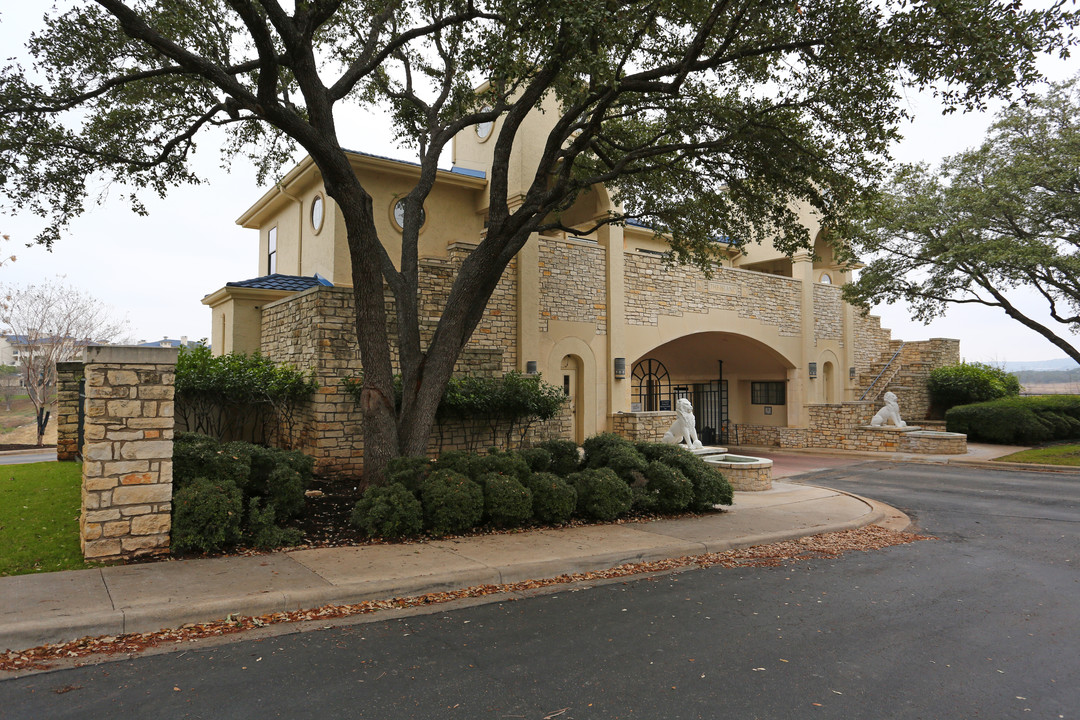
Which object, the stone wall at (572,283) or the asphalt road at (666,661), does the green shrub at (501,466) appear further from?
the stone wall at (572,283)

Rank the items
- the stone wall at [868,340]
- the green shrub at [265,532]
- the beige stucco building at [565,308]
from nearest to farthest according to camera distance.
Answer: the green shrub at [265,532]
the beige stucco building at [565,308]
the stone wall at [868,340]

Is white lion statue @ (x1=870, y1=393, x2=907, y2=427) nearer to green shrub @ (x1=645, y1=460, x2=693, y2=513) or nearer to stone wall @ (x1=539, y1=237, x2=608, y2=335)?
stone wall @ (x1=539, y1=237, x2=608, y2=335)

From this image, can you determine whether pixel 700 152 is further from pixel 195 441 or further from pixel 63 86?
pixel 63 86

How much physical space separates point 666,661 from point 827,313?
77.1ft

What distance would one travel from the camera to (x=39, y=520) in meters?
7.79

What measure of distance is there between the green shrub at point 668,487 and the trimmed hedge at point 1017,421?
18.6 meters

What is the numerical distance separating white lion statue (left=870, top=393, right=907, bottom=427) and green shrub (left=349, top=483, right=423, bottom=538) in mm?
18938

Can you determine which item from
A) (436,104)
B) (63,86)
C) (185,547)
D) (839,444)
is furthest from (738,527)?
(839,444)

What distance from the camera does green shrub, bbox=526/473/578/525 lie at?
8.80 m

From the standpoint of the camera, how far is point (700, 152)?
11.0 m

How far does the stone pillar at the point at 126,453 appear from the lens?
6.38 m

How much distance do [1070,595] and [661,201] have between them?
373 inches

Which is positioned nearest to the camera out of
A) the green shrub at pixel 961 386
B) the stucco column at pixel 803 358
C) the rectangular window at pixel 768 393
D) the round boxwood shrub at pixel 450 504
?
the round boxwood shrub at pixel 450 504

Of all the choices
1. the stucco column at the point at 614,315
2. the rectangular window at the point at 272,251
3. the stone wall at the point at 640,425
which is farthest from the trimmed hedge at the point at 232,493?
the rectangular window at the point at 272,251
